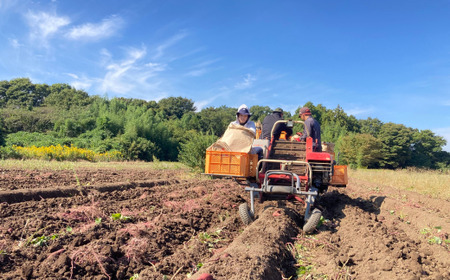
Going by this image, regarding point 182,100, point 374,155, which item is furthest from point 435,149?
point 182,100

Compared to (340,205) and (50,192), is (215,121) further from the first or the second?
(340,205)

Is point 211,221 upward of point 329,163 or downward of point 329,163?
downward

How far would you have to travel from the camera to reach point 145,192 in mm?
8969

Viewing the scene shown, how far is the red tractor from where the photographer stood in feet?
19.0

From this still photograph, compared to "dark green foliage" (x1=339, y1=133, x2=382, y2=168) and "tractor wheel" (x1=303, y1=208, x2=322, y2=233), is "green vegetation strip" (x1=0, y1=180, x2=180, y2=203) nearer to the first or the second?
"tractor wheel" (x1=303, y1=208, x2=322, y2=233)

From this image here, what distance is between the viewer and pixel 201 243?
4672 mm

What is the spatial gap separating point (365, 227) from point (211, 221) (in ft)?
9.12

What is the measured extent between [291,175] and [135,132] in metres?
30.3

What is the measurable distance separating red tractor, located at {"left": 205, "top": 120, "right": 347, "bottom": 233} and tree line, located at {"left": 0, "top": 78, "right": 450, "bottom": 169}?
26.6 feet

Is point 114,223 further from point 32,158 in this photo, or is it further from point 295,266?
point 32,158

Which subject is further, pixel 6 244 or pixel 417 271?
pixel 6 244

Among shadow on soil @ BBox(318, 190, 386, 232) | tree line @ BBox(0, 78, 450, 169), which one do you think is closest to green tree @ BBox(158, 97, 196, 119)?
tree line @ BBox(0, 78, 450, 169)

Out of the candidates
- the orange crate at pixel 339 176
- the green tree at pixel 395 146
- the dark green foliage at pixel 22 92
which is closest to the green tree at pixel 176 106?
the dark green foliage at pixel 22 92

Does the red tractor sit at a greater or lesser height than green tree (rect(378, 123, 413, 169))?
lesser
